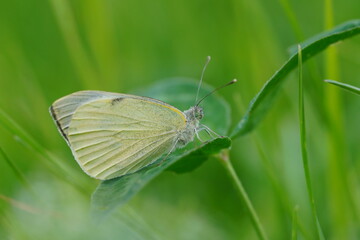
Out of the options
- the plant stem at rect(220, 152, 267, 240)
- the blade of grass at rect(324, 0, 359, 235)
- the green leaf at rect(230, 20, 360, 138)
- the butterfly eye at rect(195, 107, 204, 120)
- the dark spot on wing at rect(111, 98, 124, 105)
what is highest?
the green leaf at rect(230, 20, 360, 138)

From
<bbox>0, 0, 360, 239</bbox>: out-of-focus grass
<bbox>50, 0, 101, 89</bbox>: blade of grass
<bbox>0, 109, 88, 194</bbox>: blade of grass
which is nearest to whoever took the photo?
<bbox>0, 109, 88, 194</bbox>: blade of grass

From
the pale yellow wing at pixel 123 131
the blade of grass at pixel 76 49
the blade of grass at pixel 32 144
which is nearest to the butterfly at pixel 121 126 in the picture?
the pale yellow wing at pixel 123 131

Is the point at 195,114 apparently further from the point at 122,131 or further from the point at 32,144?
the point at 32,144

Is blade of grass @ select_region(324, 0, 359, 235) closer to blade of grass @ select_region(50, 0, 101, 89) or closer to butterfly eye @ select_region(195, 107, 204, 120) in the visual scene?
butterfly eye @ select_region(195, 107, 204, 120)

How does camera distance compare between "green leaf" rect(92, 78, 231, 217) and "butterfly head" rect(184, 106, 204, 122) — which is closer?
"green leaf" rect(92, 78, 231, 217)

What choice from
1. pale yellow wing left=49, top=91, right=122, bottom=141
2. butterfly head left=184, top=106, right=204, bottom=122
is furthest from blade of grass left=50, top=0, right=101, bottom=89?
butterfly head left=184, top=106, right=204, bottom=122

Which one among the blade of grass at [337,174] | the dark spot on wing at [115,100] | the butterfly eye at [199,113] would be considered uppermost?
the dark spot on wing at [115,100]

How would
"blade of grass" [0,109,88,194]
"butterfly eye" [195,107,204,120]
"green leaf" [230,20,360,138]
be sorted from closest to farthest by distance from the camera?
"green leaf" [230,20,360,138] → "blade of grass" [0,109,88,194] → "butterfly eye" [195,107,204,120]

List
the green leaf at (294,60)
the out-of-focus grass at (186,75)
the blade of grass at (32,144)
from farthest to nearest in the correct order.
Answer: the out-of-focus grass at (186,75), the blade of grass at (32,144), the green leaf at (294,60)

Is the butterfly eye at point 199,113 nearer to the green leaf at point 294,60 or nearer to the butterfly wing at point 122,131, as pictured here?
the butterfly wing at point 122,131
